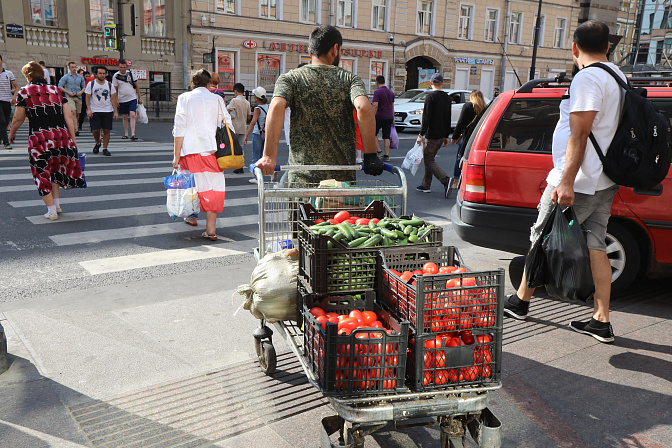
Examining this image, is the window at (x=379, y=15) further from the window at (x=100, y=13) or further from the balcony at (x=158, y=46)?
the window at (x=100, y=13)

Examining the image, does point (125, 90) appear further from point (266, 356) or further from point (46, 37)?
point (46, 37)

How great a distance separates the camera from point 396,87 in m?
36.8

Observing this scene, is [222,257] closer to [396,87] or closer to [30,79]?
[30,79]

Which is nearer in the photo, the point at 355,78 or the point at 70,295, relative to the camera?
the point at 355,78

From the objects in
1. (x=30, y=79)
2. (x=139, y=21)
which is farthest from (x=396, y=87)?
(x=30, y=79)

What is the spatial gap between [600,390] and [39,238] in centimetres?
579

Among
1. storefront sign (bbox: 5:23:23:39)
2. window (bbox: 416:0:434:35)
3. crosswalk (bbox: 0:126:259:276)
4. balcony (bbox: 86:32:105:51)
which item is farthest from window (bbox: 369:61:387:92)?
crosswalk (bbox: 0:126:259:276)

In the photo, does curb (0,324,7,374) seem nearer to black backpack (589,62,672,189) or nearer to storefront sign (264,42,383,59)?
black backpack (589,62,672,189)

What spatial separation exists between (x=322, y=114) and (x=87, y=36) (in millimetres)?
27097

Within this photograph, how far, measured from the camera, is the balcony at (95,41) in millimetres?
27500

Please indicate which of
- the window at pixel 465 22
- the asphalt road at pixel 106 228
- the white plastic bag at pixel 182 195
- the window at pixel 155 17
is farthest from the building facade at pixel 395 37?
the white plastic bag at pixel 182 195

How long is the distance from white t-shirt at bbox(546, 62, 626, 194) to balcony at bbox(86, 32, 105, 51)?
2765 centimetres

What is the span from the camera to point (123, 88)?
14961mm

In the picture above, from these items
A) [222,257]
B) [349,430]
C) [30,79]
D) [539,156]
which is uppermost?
[30,79]
